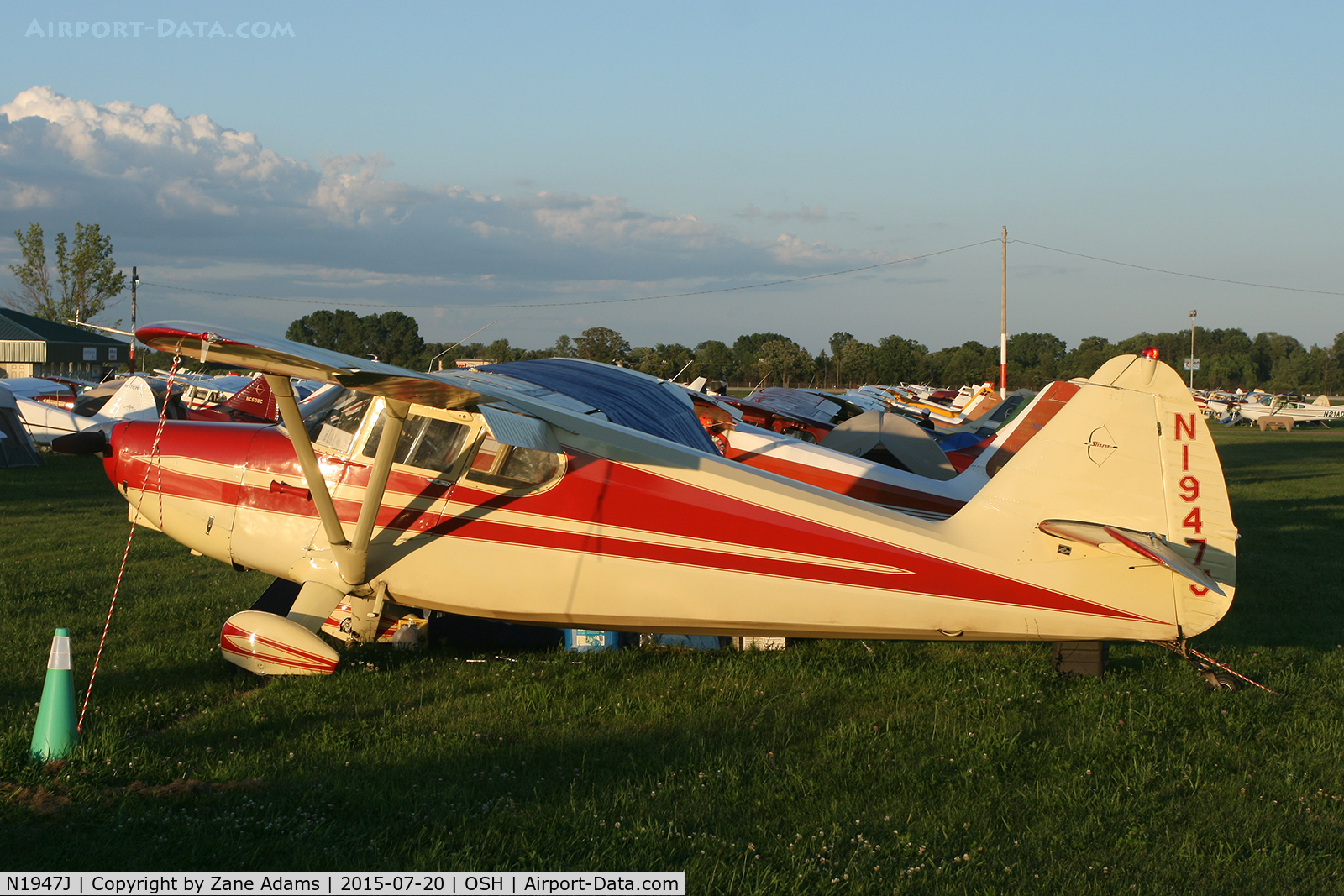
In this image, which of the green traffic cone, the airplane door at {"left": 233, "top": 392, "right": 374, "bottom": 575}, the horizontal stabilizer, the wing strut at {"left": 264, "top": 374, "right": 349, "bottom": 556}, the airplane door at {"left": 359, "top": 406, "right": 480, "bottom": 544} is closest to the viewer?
the green traffic cone

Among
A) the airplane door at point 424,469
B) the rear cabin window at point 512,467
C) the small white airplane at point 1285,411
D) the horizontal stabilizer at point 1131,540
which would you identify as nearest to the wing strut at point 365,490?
the airplane door at point 424,469

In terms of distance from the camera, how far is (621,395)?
A: 7.29m

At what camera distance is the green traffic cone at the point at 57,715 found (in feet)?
13.6

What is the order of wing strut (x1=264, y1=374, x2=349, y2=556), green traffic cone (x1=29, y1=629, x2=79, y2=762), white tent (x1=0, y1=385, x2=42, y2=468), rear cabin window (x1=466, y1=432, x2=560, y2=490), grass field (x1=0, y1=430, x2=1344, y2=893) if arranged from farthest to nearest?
white tent (x1=0, y1=385, x2=42, y2=468) → rear cabin window (x1=466, y1=432, x2=560, y2=490) → wing strut (x1=264, y1=374, x2=349, y2=556) → green traffic cone (x1=29, y1=629, x2=79, y2=762) → grass field (x1=0, y1=430, x2=1344, y2=893)

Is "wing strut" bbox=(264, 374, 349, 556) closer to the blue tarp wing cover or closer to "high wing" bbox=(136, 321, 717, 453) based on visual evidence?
"high wing" bbox=(136, 321, 717, 453)

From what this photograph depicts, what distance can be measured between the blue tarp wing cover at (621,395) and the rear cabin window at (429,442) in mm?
1374

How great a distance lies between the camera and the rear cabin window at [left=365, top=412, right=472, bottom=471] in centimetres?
546

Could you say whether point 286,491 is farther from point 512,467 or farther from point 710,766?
point 710,766

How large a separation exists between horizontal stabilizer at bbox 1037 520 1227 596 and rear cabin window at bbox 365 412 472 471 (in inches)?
140

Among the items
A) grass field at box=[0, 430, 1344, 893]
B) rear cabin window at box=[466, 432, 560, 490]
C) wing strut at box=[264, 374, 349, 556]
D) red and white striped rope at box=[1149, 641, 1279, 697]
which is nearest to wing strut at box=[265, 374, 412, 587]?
wing strut at box=[264, 374, 349, 556]

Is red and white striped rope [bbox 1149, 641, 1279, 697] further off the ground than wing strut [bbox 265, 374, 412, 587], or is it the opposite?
wing strut [bbox 265, 374, 412, 587]

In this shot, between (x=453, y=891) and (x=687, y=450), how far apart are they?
2935mm

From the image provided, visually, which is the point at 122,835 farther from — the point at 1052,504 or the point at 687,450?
the point at 1052,504

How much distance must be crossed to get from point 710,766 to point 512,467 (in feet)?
6.99
